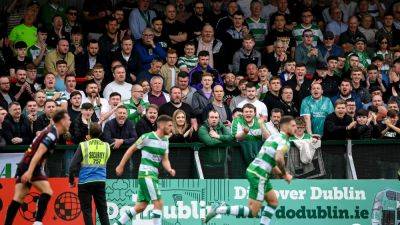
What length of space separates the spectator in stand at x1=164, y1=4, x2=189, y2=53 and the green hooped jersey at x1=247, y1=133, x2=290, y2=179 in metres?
6.53

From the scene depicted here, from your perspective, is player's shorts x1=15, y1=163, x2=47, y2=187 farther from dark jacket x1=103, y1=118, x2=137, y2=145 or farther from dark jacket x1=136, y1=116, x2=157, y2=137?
dark jacket x1=136, y1=116, x2=157, y2=137

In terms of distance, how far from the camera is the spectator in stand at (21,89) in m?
22.7

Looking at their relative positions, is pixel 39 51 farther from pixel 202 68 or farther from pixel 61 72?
pixel 202 68

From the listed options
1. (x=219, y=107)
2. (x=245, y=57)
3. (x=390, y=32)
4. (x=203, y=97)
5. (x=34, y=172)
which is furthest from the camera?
(x=390, y=32)

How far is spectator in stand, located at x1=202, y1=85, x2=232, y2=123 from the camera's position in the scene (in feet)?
73.3

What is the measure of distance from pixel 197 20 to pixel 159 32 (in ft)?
3.54

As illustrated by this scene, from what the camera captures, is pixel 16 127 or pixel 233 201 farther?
pixel 233 201

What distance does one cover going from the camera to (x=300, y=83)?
78.1 ft

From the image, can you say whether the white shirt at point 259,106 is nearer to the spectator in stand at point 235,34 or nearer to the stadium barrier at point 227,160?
the stadium barrier at point 227,160

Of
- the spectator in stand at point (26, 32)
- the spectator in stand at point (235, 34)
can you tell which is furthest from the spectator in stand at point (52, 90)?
the spectator in stand at point (235, 34)

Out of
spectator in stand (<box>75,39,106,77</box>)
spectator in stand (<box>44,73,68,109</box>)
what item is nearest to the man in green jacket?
spectator in stand (<box>44,73,68,109</box>)

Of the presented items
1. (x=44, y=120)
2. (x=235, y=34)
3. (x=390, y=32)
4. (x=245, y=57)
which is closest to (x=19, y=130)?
(x=44, y=120)

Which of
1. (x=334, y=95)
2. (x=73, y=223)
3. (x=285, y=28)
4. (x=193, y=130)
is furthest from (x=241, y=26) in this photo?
(x=73, y=223)

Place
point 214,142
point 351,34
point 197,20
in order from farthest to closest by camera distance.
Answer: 1. point 351,34
2. point 197,20
3. point 214,142
